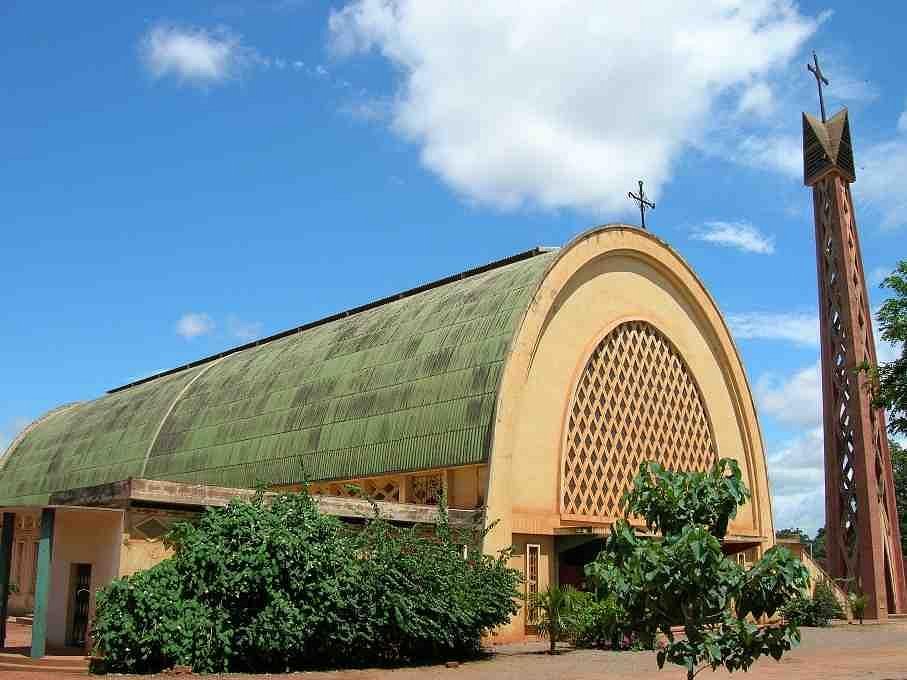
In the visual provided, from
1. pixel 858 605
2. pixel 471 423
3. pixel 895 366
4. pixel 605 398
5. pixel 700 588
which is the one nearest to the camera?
pixel 700 588

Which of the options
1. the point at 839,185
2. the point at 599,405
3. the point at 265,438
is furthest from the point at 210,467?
the point at 839,185

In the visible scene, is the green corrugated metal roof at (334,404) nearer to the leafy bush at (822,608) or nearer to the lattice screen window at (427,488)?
the lattice screen window at (427,488)

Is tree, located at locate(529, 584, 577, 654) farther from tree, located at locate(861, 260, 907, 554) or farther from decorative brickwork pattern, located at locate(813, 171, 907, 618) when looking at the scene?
decorative brickwork pattern, located at locate(813, 171, 907, 618)

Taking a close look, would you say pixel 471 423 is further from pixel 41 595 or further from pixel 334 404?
pixel 41 595

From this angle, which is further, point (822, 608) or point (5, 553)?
point (822, 608)

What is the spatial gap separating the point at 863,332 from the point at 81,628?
26.8 meters

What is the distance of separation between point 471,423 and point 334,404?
222 inches

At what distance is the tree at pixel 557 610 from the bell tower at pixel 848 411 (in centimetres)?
1629

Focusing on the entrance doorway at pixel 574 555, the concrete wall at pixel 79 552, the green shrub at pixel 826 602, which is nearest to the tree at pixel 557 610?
the entrance doorway at pixel 574 555

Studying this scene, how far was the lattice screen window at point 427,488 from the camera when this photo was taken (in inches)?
791

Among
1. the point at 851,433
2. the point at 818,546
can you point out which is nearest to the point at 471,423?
the point at 851,433

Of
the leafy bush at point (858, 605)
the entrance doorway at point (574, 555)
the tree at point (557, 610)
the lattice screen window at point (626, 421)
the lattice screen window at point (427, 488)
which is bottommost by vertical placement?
the leafy bush at point (858, 605)

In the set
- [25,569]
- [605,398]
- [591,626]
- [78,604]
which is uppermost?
[605,398]

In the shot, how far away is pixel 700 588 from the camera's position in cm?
734
